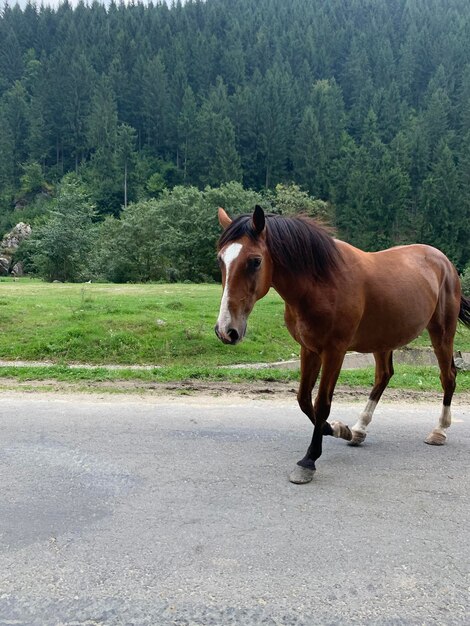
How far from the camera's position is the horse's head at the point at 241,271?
3.74 meters

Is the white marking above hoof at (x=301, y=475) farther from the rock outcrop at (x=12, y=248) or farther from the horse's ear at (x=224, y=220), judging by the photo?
the rock outcrop at (x=12, y=248)

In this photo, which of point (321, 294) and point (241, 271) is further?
point (321, 294)

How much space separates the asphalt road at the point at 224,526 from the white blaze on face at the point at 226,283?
136cm

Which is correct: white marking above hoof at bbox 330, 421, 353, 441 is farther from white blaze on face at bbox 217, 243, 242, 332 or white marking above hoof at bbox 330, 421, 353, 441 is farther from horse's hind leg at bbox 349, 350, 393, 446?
white blaze on face at bbox 217, 243, 242, 332

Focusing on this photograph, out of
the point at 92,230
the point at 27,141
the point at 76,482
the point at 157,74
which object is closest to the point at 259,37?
the point at 157,74

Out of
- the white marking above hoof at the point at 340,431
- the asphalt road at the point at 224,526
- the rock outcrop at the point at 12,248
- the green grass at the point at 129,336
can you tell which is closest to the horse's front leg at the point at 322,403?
the asphalt road at the point at 224,526

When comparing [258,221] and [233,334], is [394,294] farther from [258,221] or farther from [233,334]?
[233,334]

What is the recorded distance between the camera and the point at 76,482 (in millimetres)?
4055

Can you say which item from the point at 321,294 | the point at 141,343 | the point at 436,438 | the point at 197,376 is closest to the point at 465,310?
the point at 436,438

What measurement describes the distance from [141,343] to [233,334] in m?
8.64

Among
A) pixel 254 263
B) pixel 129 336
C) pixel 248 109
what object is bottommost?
pixel 129 336

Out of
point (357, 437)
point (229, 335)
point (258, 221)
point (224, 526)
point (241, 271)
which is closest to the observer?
point (224, 526)

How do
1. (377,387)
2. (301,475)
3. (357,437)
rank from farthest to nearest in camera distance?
1. (377,387)
2. (357,437)
3. (301,475)

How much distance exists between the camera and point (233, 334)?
12.3ft
